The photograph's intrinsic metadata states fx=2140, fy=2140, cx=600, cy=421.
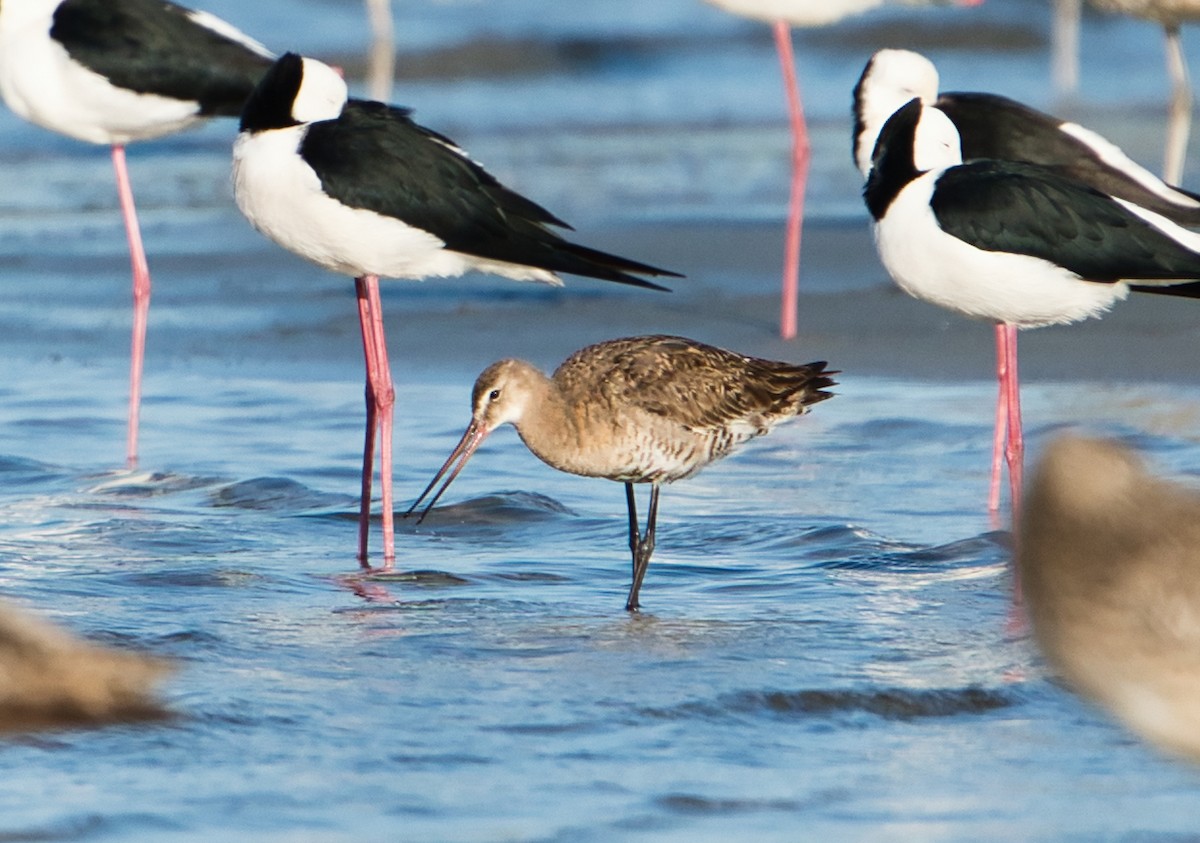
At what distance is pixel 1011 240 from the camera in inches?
282

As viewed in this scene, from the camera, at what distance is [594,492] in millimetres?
8055

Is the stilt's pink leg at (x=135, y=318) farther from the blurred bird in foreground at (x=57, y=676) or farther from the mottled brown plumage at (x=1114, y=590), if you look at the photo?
the mottled brown plumage at (x=1114, y=590)

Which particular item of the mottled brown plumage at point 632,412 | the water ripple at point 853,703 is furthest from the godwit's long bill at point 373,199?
the water ripple at point 853,703

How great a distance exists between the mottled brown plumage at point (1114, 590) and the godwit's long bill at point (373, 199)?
3.49 m

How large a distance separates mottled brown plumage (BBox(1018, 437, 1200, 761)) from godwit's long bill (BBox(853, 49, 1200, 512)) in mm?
4632

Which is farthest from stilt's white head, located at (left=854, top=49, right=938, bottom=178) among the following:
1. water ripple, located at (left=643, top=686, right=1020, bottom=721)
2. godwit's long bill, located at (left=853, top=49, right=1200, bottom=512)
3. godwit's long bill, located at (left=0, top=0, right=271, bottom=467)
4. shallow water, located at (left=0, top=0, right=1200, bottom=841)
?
water ripple, located at (left=643, top=686, right=1020, bottom=721)

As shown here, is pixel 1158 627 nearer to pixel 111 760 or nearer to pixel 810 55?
pixel 111 760

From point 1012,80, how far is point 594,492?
15.0m

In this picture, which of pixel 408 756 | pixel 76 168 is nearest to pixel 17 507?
pixel 408 756

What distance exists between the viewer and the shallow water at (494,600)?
15.6 feet

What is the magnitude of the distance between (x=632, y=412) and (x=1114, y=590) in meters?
3.24

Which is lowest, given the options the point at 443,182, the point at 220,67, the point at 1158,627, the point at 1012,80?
the point at 1158,627

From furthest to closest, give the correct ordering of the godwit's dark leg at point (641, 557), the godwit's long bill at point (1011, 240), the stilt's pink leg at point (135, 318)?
the stilt's pink leg at point (135, 318), the godwit's long bill at point (1011, 240), the godwit's dark leg at point (641, 557)

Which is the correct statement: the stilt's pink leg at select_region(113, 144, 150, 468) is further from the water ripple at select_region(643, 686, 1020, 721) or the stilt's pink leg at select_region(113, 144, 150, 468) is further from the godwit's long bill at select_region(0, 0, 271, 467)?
the water ripple at select_region(643, 686, 1020, 721)
